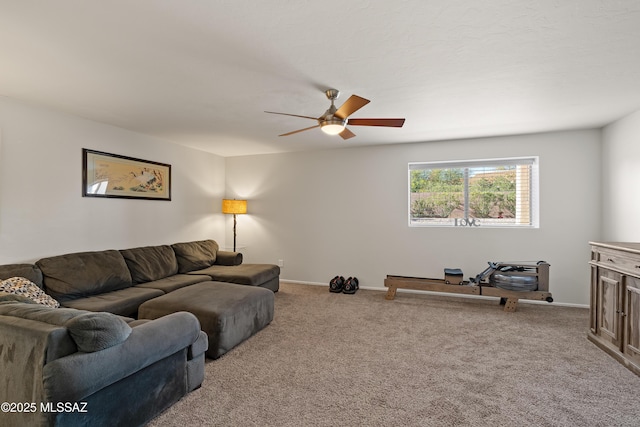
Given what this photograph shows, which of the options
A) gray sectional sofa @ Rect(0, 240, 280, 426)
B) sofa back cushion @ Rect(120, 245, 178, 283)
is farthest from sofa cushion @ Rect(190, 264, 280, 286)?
gray sectional sofa @ Rect(0, 240, 280, 426)

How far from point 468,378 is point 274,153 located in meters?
4.49

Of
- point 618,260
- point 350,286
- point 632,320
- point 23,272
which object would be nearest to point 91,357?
point 23,272

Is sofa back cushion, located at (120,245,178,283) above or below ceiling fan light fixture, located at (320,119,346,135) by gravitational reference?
below

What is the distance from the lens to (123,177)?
159 inches

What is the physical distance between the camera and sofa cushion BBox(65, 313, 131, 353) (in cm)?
145

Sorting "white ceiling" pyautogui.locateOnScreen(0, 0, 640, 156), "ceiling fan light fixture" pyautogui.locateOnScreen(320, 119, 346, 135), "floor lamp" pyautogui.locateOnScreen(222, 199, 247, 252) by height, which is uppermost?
"white ceiling" pyautogui.locateOnScreen(0, 0, 640, 156)

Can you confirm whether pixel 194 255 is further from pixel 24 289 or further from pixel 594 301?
pixel 594 301

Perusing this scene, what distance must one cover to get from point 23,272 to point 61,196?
0.93m

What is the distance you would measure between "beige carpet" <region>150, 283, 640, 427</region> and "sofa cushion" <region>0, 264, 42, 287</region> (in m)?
1.89

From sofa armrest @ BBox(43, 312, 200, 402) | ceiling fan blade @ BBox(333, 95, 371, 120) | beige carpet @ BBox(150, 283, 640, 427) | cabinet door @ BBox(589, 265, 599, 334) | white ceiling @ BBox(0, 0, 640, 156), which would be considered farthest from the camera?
cabinet door @ BBox(589, 265, 599, 334)

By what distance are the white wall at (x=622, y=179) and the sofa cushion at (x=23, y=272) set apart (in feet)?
19.7

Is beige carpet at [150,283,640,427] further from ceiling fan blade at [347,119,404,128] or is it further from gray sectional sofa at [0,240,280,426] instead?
ceiling fan blade at [347,119,404,128]

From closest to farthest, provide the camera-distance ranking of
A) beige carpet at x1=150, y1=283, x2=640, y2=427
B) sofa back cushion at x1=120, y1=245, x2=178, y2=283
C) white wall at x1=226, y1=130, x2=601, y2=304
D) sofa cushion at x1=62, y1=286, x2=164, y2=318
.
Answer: beige carpet at x1=150, y1=283, x2=640, y2=427
sofa cushion at x1=62, y1=286, x2=164, y2=318
sofa back cushion at x1=120, y1=245, x2=178, y2=283
white wall at x1=226, y1=130, x2=601, y2=304

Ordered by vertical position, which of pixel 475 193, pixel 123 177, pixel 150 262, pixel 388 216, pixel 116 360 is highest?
pixel 123 177
